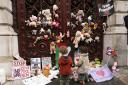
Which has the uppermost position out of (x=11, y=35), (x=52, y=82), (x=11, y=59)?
(x=11, y=35)

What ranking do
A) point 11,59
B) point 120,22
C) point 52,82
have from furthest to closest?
1. point 120,22
2. point 11,59
3. point 52,82

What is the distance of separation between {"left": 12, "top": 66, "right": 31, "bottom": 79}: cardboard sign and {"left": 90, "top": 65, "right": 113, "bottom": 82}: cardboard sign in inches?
84.2

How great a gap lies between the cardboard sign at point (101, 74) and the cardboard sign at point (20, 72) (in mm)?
2139

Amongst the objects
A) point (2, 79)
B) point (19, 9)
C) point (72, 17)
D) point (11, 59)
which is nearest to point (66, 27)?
point (72, 17)

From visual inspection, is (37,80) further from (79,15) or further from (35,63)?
(79,15)

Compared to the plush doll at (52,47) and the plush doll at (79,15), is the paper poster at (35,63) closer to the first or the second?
the plush doll at (52,47)

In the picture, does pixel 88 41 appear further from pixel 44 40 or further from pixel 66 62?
pixel 66 62

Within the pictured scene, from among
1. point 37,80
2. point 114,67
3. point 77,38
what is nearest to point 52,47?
point 77,38

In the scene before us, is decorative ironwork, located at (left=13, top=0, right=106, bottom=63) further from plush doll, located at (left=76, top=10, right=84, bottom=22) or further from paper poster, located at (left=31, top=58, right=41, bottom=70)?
paper poster, located at (left=31, top=58, right=41, bottom=70)

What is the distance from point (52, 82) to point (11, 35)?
7.13 feet

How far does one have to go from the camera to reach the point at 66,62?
773 cm

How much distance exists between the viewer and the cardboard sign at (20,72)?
8.80 meters

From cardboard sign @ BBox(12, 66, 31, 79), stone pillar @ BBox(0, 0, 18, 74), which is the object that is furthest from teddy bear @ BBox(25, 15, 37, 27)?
cardboard sign @ BBox(12, 66, 31, 79)

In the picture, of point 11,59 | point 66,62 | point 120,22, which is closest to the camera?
point 66,62
